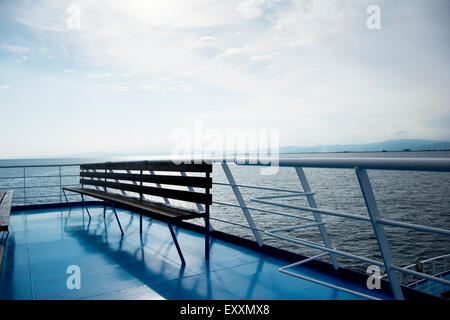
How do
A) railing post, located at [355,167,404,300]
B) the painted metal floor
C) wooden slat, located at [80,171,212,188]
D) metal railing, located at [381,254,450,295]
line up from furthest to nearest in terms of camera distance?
metal railing, located at [381,254,450,295]
wooden slat, located at [80,171,212,188]
the painted metal floor
railing post, located at [355,167,404,300]

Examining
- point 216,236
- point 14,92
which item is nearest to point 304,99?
point 14,92

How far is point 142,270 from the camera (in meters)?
3.04

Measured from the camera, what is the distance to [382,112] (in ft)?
274

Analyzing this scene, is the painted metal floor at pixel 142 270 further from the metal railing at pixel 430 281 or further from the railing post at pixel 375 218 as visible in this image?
the metal railing at pixel 430 281

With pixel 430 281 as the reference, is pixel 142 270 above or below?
above

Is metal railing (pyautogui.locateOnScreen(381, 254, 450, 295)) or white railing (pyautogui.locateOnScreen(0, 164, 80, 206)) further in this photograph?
white railing (pyautogui.locateOnScreen(0, 164, 80, 206))

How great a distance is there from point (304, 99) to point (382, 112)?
116ft

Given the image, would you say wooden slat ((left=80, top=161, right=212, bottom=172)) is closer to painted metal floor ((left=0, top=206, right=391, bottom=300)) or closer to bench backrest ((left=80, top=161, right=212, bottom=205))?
bench backrest ((left=80, top=161, right=212, bottom=205))

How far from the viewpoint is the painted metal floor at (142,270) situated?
8.16 ft

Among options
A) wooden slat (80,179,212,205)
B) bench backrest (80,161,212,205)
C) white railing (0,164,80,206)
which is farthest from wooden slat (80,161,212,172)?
white railing (0,164,80,206)

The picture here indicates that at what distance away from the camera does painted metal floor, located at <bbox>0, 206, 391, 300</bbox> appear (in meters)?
2.49

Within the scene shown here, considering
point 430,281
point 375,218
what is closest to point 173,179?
point 375,218

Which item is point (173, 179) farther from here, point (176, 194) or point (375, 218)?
point (375, 218)

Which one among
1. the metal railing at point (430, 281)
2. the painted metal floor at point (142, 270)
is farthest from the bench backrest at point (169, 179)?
the metal railing at point (430, 281)
